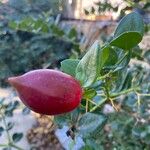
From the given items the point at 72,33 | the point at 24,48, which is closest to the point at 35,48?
the point at 24,48

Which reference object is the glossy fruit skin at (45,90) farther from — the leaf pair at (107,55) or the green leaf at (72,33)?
the green leaf at (72,33)

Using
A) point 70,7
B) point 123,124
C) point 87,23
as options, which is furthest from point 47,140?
point 70,7

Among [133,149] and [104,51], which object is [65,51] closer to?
[133,149]

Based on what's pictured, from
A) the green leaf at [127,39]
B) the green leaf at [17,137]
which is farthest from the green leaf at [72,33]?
the green leaf at [127,39]

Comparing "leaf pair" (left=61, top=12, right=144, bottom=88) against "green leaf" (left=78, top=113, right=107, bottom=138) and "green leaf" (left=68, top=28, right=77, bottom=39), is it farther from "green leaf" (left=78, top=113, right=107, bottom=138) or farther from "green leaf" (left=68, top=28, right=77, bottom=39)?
"green leaf" (left=68, top=28, right=77, bottom=39)

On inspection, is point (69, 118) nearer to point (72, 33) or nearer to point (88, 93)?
point (88, 93)

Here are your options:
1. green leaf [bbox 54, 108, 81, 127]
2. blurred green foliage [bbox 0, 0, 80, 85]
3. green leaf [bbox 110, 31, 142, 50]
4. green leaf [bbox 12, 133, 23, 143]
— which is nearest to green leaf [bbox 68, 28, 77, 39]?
green leaf [bbox 12, 133, 23, 143]

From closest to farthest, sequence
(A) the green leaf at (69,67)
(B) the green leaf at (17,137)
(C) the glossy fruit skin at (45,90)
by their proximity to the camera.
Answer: (C) the glossy fruit skin at (45,90), (A) the green leaf at (69,67), (B) the green leaf at (17,137)
